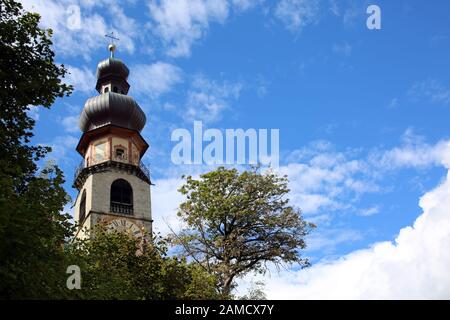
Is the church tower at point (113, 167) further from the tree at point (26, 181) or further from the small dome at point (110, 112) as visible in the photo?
the tree at point (26, 181)

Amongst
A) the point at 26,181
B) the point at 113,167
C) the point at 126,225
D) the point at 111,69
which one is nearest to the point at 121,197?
the point at 113,167

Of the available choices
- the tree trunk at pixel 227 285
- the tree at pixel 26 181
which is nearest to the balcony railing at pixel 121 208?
the tree trunk at pixel 227 285

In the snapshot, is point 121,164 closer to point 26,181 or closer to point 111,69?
point 111,69

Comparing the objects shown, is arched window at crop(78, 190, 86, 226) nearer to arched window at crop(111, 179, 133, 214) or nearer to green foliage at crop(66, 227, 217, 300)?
arched window at crop(111, 179, 133, 214)

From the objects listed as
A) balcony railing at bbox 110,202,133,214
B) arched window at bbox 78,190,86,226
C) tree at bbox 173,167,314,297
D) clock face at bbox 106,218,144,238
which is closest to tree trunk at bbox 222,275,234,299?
tree at bbox 173,167,314,297

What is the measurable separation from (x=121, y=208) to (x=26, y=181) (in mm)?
25831

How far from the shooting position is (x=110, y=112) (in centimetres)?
4741

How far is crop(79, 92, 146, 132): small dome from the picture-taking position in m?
47.4

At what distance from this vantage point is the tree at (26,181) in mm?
14102

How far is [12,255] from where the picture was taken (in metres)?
14.3

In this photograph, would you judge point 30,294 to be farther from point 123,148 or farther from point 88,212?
point 123,148
